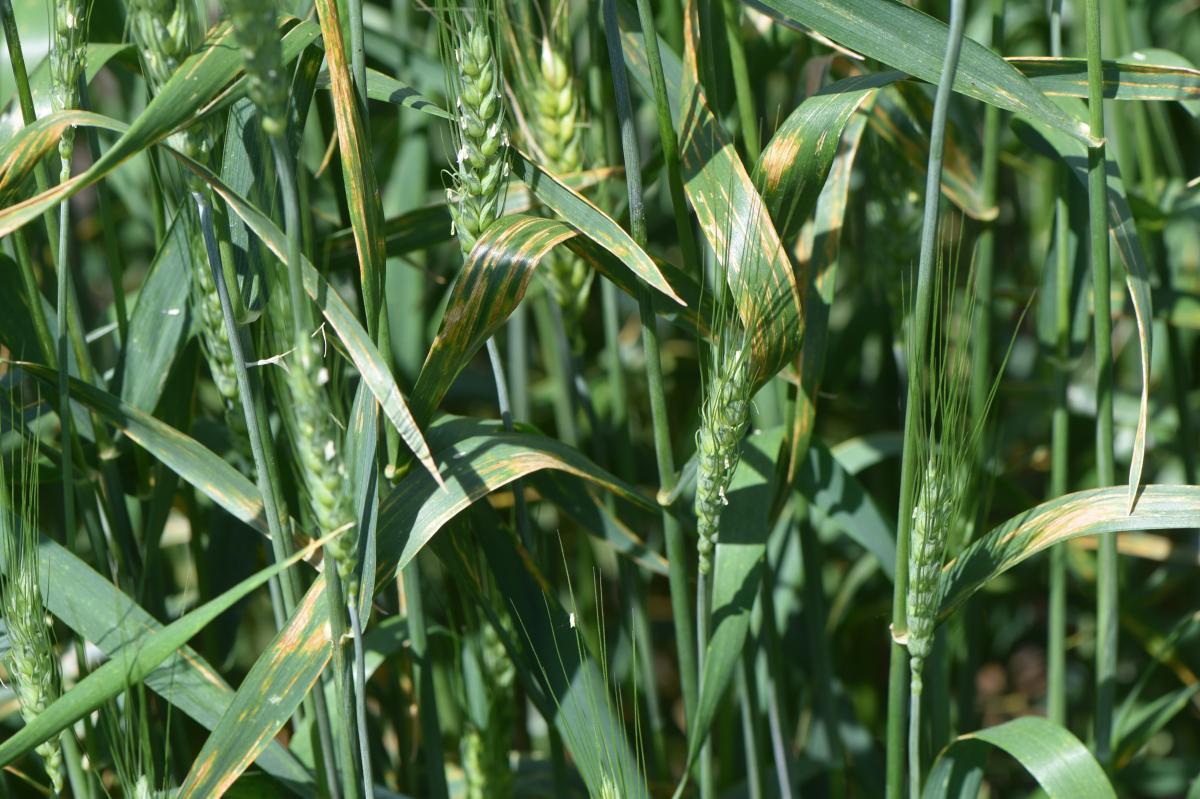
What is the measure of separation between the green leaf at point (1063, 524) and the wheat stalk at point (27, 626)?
1.93 ft

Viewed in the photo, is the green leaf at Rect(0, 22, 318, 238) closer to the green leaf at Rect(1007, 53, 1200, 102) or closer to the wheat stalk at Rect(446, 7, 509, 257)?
the wheat stalk at Rect(446, 7, 509, 257)

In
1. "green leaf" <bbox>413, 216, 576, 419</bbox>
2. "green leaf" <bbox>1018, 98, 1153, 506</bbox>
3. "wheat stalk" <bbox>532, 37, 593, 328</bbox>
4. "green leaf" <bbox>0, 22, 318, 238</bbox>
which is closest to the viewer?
"green leaf" <bbox>0, 22, 318, 238</bbox>

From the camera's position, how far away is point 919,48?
29.1 inches

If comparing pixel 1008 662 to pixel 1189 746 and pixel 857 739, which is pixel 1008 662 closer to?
pixel 1189 746

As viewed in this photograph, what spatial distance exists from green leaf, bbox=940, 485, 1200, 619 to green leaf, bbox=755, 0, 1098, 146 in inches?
9.5

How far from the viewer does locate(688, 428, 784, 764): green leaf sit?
81 cm

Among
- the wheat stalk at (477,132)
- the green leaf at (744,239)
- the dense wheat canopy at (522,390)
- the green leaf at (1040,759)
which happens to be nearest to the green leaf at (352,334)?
the dense wheat canopy at (522,390)

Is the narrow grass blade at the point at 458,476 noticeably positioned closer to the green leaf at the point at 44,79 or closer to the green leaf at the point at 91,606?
the green leaf at the point at 91,606

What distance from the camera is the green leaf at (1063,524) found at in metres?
0.73

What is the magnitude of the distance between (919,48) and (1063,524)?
0.33 metres

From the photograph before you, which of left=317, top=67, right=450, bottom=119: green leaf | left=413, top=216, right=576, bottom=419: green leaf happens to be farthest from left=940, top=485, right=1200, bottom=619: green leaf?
left=317, top=67, right=450, bottom=119: green leaf

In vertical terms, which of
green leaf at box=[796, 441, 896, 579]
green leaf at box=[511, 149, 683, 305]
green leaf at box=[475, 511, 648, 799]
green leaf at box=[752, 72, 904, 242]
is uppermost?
green leaf at box=[752, 72, 904, 242]

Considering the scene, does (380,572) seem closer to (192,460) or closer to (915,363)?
(192,460)

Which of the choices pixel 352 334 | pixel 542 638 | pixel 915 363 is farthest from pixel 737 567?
pixel 352 334
